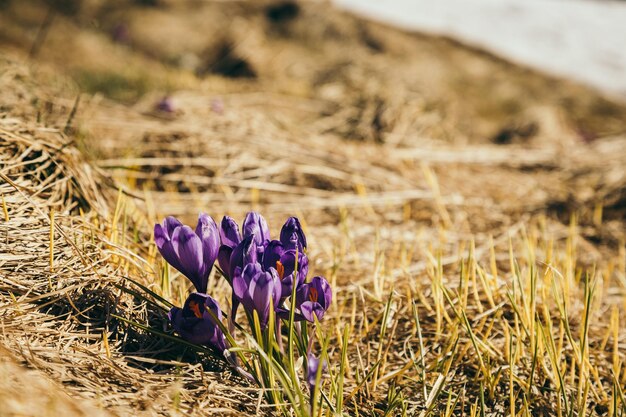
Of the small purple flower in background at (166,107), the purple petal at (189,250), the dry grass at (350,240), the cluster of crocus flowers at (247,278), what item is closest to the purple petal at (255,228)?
the cluster of crocus flowers at (247,278)

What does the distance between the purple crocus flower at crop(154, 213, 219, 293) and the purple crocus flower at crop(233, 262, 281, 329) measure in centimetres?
11

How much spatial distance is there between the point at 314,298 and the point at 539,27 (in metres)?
11.3

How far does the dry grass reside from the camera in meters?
1.19

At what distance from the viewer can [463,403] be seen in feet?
3.93

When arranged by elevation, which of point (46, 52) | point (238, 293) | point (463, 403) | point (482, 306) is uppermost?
point (46, 52)

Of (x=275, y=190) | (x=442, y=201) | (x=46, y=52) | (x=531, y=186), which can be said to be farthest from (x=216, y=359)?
(x=46, y=52)

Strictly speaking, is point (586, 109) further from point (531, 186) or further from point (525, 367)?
point (525, 367)

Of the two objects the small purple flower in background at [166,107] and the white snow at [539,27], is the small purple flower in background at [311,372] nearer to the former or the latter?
the small purple flower in background at [166,107]

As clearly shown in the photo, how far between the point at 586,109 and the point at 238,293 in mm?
8993

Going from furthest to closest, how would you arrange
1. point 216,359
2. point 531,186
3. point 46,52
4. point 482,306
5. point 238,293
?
point 46,52
point 531,186
point 482,306
point 216,359
point 238,293

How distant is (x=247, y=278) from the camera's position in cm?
108

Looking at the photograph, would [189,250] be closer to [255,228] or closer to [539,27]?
[255,228]

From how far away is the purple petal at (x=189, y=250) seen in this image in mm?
1146

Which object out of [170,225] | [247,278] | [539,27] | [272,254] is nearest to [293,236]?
[272,254]
